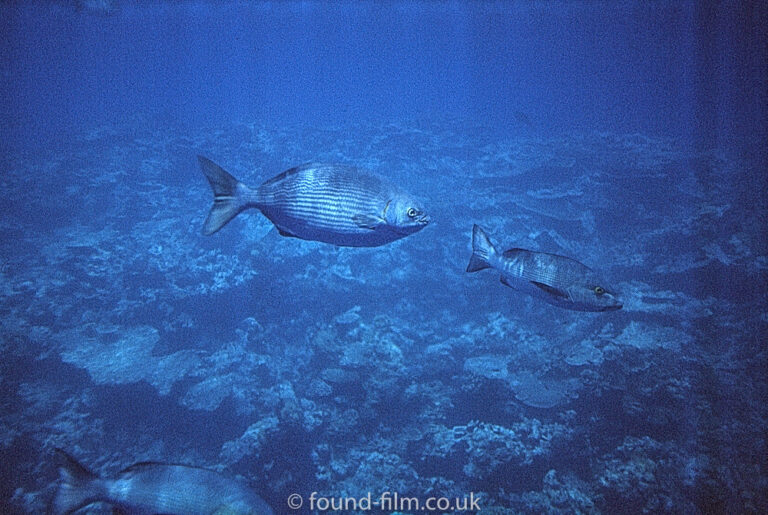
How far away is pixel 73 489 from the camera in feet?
7.59

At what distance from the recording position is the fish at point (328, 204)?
2064 mm

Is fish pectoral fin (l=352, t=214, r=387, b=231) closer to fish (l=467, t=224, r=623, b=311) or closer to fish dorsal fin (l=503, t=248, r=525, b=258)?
fish (l=467, t=224, r=623, b=311)

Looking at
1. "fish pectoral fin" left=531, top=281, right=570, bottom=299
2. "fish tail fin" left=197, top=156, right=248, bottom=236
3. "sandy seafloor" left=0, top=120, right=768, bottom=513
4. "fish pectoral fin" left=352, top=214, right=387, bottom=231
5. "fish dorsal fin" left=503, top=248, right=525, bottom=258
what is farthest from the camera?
"sandy seafloor" left=0, top=120, right=768, bottom=513

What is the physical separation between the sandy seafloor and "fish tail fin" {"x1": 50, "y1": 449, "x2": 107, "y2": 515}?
119 inches

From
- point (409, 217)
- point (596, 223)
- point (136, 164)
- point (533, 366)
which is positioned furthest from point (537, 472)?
point (136, 164)

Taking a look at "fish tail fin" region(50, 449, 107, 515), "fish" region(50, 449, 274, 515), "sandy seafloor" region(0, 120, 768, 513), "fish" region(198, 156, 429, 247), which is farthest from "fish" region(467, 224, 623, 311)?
"fish tail fin" region(50, 449, 107, 515)

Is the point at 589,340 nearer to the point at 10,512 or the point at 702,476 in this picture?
the point at 702,476

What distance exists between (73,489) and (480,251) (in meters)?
3.65

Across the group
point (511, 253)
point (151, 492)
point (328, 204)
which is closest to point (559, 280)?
point (511, 253)

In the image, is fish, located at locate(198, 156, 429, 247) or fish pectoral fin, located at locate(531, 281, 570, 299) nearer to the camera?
fish, located at locate(198, 156, 429, 247)

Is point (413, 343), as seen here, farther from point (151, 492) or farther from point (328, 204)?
point (328, 204)

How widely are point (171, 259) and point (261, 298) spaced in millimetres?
4116

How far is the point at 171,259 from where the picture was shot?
1091cm

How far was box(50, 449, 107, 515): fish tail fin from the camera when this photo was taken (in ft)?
7.46
